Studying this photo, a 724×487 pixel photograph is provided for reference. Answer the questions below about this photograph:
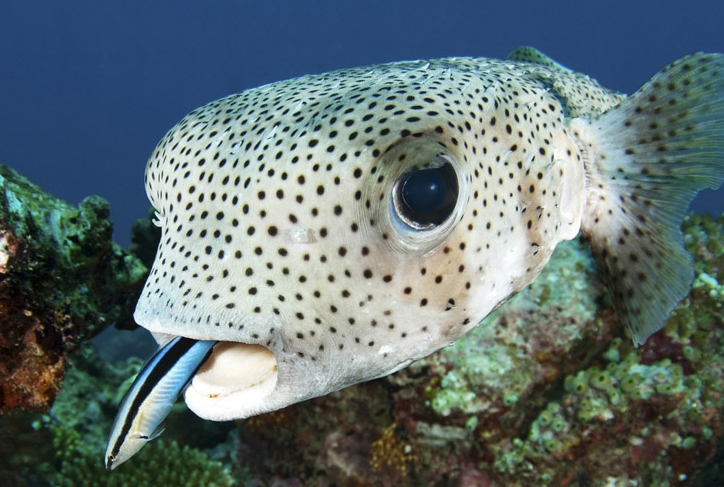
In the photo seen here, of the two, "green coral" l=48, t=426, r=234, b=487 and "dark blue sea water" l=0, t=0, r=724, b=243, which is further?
"dark blue sea water" l=0, t=0, r=724, b=243

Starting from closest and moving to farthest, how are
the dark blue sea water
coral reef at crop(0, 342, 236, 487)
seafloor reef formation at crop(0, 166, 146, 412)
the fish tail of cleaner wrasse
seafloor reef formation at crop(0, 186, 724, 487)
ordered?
the fish tail of cleaner wrasse, seafloor reef formation at crop(0, 166, 146, 412), coral reef at crop(0, 342, 236, 487), seafloor reef formation at crop(0, 186, 724, 487), the dark blue sea water

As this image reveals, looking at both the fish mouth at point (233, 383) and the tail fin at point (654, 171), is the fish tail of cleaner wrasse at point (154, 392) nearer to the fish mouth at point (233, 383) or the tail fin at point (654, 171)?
the fish mouth at point (233, 383)

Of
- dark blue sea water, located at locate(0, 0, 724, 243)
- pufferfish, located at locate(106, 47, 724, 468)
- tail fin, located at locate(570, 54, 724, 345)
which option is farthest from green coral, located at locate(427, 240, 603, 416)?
dark blue sea water, located at locate(0, 0, 724, 243)

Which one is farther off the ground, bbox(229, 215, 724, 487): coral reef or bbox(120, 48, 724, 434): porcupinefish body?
bbox(120, 48, 724, 434): porcupinefish body

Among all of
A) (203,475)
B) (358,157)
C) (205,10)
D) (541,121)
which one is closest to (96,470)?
(203,475)

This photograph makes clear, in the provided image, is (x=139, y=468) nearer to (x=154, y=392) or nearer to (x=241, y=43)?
(x=154, y=392)

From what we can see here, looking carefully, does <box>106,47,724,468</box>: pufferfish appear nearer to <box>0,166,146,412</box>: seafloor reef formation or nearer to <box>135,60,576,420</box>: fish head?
<box>135,60,576,420</box>: fish head
